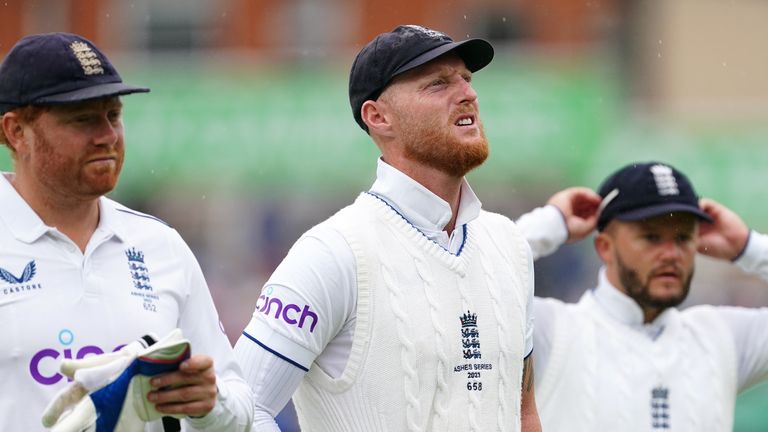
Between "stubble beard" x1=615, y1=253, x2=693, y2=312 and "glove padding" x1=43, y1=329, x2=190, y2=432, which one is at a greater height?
"glove padding" x1=43, y1=329, x2=190, y2=432

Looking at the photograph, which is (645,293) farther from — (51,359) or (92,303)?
(51,359)

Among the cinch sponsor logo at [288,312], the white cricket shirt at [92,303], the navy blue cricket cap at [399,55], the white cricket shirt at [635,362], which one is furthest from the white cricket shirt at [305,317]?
the white cricket shirt at [635,362]

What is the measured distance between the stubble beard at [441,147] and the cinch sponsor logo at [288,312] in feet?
2.05

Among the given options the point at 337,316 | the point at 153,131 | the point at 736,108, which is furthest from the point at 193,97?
the point at 337,316

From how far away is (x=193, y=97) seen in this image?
21.4 meters

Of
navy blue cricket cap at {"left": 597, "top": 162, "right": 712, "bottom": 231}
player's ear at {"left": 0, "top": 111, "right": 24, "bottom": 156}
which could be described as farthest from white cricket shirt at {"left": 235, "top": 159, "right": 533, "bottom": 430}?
navy blue cricket cap at {"left": 597, "top": 162, "right": 712, "bottom": 231}

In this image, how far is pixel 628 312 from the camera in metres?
6.36

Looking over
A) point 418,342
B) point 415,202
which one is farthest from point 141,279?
point 415,202

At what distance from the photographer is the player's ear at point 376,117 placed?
191 inches

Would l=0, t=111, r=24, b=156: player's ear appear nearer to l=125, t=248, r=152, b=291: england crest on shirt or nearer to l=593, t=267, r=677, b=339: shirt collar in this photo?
l=125, t=248, r=152, b=291: england crest on shirt

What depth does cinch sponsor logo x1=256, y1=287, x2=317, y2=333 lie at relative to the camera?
14.8ft

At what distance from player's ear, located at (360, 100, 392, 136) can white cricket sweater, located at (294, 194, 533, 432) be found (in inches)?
8.3

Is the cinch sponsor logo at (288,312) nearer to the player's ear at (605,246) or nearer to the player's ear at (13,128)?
the player's ear at (13,128)

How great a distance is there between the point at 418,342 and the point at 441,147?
60 cm
